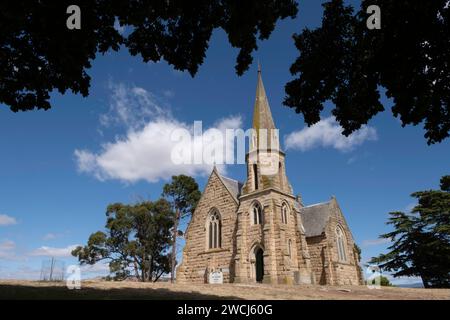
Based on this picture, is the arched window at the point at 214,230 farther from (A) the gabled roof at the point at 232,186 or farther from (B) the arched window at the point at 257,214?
(B) the arched window at the point at 257,214

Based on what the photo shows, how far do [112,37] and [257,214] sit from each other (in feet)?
72.0

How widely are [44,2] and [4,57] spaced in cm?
212

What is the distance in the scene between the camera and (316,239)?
29.2m

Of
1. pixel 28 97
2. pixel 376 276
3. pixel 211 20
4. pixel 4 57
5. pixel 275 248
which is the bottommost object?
pixel 376 276

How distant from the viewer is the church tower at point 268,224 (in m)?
25.3

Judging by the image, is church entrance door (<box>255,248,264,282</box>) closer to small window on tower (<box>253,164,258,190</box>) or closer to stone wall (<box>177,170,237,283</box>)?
stone wall (<box>177,170,237,283</box>)

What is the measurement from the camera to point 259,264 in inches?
1053

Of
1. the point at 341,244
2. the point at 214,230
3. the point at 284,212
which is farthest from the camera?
the point at 341,244

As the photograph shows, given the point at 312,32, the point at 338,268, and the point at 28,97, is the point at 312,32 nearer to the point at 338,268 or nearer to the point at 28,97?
the point at 28,97

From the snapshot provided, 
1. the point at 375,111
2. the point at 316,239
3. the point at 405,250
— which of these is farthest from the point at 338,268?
the point at 375,111

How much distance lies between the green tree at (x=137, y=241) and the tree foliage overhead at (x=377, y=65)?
1231 inches

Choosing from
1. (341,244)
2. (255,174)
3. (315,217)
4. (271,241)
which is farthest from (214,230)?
(341,244)

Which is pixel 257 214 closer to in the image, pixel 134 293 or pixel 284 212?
pixel 284 212

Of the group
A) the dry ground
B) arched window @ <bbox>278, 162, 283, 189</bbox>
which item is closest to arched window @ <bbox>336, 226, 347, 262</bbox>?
arched window @ <bbox>278, 162, 283, 189</bbox>
